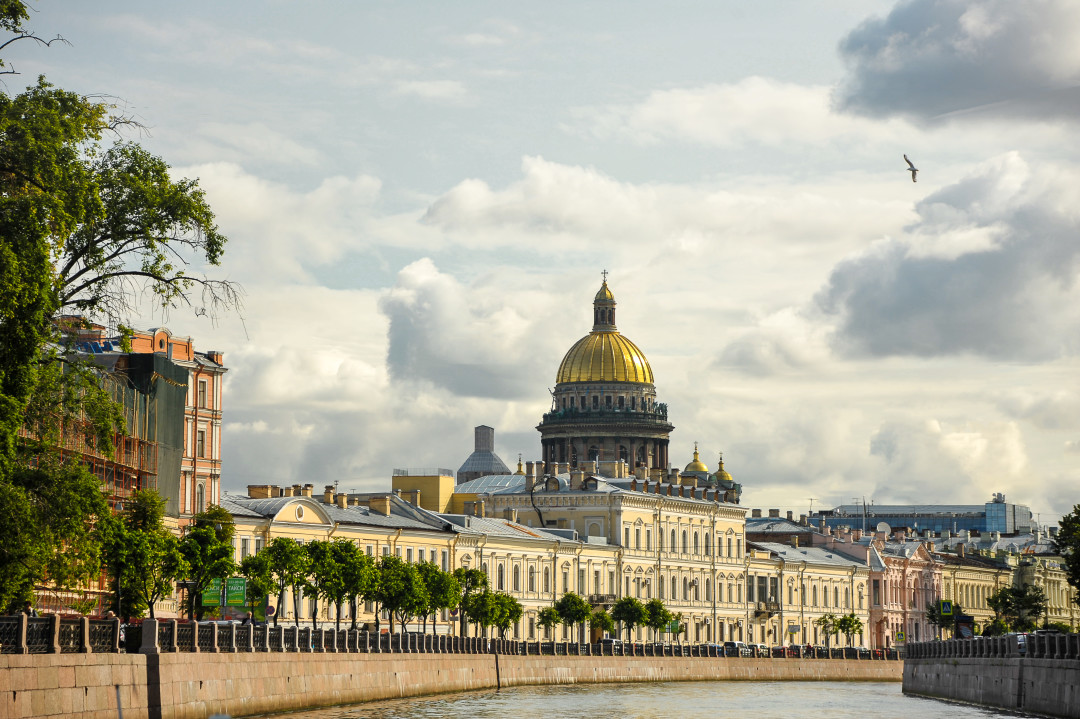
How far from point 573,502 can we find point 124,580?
58099 millimetres

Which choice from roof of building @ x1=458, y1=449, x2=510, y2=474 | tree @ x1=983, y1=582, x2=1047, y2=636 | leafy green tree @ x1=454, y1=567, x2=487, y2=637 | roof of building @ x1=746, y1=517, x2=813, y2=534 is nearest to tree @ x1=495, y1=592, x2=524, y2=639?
leafy green tree @ x1=454, y1=567, x2=487, y2=637

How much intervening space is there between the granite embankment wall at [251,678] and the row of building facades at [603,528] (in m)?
7.83

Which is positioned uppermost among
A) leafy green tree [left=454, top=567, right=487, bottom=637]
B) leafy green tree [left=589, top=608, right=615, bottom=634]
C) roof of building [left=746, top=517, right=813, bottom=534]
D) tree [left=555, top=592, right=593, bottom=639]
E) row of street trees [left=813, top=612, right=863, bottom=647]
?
roof of building [left=746, top=517, right=813, bottom=534]

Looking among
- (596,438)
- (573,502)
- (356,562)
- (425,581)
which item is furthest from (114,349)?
(596,438)

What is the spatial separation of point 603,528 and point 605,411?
36312 millimetres

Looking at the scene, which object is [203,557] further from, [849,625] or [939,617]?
→ [939,617]

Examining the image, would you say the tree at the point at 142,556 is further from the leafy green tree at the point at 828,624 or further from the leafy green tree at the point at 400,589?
the leafy green tree at the point at 828,624

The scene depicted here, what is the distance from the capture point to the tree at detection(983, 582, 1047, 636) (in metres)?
128

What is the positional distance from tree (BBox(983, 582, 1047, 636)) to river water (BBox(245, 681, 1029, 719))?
55542 millimetres

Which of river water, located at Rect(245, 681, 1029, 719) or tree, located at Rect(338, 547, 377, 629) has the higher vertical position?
tree, located at Rect(338, 547, 377, 629)

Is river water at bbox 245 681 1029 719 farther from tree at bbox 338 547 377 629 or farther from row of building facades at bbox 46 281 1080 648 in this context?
row of building facades at bbox 46 281 1080 648

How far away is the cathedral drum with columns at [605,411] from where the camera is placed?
452ft

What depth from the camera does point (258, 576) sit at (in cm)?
5878

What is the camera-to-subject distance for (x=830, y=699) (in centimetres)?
6562
